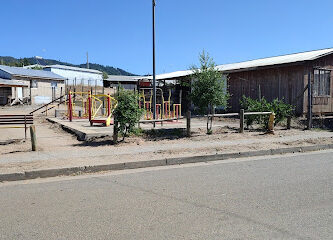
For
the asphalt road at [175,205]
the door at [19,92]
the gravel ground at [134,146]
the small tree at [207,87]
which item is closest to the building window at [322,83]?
the gravel ground at [134,146]

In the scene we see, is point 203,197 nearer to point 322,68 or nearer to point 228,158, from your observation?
point 228,158

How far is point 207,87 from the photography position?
41.7 ft

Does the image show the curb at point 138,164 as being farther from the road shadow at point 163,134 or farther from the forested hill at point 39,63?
the forested hill at point 39,63

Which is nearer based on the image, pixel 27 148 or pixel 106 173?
pixel 106 173

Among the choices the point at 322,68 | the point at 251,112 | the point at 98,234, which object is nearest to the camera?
the point at 98,234

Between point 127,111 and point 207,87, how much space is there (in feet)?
12.1

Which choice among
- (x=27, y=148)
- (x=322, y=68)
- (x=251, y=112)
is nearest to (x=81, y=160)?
(x=27, y=148)

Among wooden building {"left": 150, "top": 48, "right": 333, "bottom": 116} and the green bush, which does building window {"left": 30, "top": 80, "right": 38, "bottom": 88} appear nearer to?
wooden building {"left": 150, "top": 48, "right": 333, "bottom": 116}

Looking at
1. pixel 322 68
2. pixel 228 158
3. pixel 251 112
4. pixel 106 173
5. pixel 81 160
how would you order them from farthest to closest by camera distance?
Result: pixel 322 68, pixel 251 112, pixel 228 158, pixel 81 160, pixel 106 173

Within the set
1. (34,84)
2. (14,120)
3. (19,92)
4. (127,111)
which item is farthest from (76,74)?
(127,111)

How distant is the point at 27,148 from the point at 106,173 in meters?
3.58

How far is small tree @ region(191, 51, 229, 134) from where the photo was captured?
1268 cm

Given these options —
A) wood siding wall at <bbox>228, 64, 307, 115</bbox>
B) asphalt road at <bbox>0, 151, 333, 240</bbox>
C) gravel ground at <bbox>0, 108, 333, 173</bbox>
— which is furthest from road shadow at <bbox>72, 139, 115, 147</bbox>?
wood siding wall at <bbox>228, 64, 307, 115</bbox>

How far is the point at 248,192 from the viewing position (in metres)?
5.67
